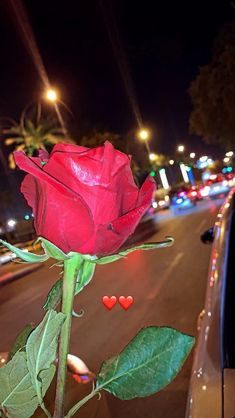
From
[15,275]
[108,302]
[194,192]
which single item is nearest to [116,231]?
[108,302]

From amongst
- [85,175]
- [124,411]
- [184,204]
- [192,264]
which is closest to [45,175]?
[85,175]

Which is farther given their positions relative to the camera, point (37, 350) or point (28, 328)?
point (28, 328)

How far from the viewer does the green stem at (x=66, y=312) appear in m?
0.84

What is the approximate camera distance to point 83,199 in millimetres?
822

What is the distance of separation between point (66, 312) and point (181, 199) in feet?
121

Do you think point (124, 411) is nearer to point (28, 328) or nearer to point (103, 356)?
point (103, 356)

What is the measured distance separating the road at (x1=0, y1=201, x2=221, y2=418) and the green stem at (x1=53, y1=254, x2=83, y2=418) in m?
2.03

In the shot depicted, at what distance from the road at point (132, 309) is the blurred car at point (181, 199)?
2029 cm

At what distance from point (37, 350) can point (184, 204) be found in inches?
1458

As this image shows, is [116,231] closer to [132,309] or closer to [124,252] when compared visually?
[124,252]

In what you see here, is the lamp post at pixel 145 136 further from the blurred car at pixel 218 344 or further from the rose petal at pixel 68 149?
the rose petal at pixel 68 149

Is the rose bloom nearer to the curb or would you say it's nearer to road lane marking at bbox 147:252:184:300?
road lane marking at bbox 147:252:184:300

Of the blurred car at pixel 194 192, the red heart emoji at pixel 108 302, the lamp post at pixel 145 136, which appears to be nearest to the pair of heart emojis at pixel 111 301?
the red heart emoji at pixel 108 302

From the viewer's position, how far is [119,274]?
1338 centimetres
